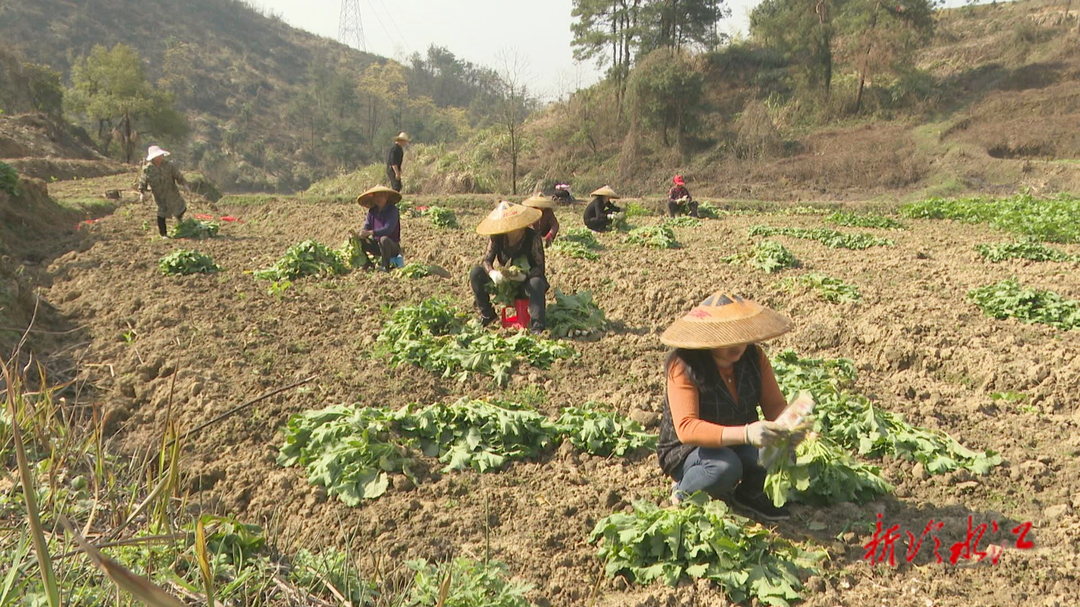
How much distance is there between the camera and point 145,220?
39.5ft

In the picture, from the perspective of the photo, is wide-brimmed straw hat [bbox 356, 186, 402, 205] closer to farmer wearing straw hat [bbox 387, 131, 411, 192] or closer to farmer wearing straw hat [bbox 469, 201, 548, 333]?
farmer wearing straw hat [bbox 469, 201, 548, 333]

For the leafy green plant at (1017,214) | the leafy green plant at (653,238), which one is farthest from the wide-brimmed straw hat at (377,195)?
the leafy green plant at (1017,214)

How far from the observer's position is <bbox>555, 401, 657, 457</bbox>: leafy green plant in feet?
13.6

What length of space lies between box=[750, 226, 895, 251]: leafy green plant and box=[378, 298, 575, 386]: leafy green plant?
7.00m

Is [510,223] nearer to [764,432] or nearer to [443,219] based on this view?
[764,432]

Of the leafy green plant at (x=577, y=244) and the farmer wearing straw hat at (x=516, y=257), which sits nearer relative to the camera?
the farmer wearing straw hat at (x=516, y=257)

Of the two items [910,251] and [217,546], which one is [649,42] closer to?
[910,251]

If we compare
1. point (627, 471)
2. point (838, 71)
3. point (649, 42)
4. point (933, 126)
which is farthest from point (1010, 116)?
point (627, 471)

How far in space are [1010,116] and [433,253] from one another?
94.2 feet

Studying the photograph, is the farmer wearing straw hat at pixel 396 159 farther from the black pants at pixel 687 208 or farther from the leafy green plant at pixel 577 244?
the black pants at pixel 687 208

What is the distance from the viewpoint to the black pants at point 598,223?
12.3 meters

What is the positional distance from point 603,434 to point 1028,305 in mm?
5413

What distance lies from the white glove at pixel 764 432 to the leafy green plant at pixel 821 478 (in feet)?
0.91

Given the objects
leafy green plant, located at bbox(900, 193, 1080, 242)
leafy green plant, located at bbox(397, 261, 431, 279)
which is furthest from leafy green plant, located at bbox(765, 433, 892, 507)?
leafy green plant, located at bbox(900, 193, 1080, 242)
